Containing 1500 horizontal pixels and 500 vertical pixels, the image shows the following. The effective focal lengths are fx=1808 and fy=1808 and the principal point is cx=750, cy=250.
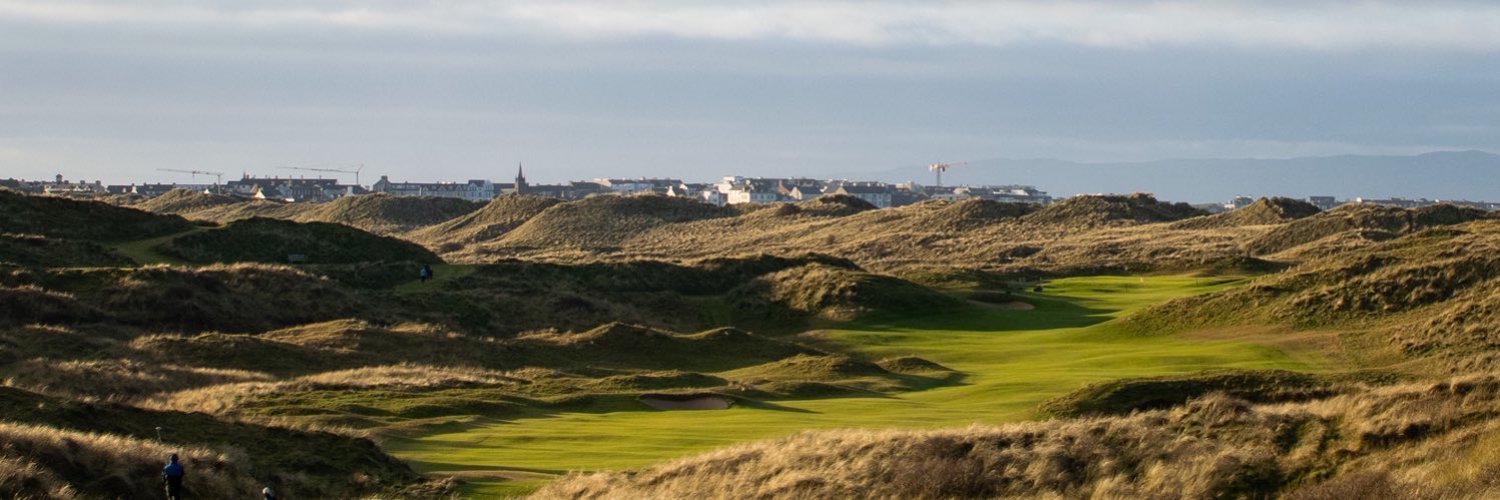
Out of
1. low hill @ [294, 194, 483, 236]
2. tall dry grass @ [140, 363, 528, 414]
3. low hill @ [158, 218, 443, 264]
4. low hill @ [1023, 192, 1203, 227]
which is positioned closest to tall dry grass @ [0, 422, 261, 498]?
tall dry grass @ [140, 363, 528, 414]

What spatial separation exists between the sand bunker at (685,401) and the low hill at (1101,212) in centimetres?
9403

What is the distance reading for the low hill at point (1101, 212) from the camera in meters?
127

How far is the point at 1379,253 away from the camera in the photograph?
5431 centimetres

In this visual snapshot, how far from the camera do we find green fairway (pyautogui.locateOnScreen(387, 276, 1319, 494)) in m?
26.7

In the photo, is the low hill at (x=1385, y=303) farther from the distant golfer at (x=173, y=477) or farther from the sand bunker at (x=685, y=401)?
the distant golfer at (x=173, y=477)

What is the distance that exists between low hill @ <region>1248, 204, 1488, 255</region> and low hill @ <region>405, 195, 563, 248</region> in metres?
62.2

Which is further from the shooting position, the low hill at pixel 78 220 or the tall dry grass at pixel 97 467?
the low hill at pixel 78 220

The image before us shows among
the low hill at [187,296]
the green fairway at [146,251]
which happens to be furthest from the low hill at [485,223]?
the low hill at [187,296]

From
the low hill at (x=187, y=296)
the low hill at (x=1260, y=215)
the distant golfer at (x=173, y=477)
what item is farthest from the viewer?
the low hill at (x=1260, y=215)

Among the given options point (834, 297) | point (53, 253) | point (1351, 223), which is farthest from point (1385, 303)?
point (1351, 223)

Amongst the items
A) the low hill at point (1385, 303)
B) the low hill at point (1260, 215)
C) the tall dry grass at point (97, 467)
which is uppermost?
the low hill at point (1260, 215)

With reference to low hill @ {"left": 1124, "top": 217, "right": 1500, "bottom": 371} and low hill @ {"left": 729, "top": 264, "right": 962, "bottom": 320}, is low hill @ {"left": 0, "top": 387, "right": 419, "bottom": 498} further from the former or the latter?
low hill @ {"left": 729, "top": 264, "right": 962, "bottom": 320}

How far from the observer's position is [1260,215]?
126812mm

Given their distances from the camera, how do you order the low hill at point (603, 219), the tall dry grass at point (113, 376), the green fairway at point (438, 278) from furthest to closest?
the low hill at point (603, 219) < the green fairway at point (438, 278) < the tall dry grass at point (113, 376)
